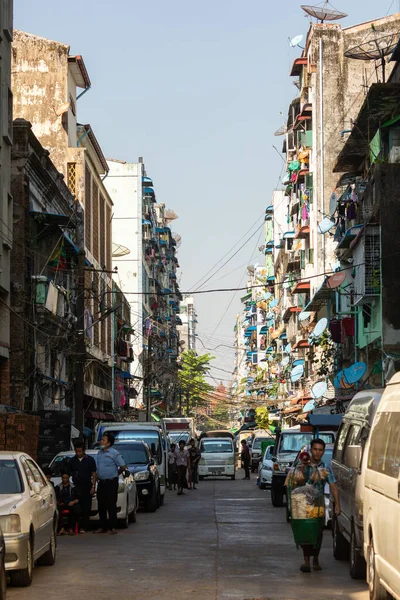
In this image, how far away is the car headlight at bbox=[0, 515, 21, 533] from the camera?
41.0 feet

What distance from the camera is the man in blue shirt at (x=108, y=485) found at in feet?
66.5

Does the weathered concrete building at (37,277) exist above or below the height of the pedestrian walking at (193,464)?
above

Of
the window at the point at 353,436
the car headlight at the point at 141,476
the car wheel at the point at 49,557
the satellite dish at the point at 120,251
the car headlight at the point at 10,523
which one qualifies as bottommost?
the car wheel at the point at 49,557

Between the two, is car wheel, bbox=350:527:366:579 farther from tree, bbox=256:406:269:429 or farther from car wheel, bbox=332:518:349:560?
tree, bbox=256:406:269:429

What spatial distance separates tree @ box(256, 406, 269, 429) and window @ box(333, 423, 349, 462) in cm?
8743

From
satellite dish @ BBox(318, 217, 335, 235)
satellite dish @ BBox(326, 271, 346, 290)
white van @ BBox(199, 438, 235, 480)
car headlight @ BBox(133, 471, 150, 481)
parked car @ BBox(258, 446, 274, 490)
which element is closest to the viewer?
car headlight @ BBox(133, 471, 150, 481)

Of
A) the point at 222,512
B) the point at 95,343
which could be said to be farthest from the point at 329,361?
the point at 222,512

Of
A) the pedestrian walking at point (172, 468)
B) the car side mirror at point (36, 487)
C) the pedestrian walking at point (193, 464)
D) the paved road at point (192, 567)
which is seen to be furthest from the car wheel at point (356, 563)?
the pedestrian walking at point (193, 464)

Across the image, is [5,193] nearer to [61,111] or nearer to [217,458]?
[61,111]

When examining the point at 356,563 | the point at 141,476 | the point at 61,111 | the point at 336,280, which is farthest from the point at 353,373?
the point at 356,563

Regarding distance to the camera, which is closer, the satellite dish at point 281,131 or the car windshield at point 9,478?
the car windshield at point 9,478

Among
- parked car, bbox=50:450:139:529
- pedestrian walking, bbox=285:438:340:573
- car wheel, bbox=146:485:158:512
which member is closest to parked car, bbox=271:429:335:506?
car wheel, bbox=146:485:158:512

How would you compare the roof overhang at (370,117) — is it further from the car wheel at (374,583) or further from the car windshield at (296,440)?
the car wheel at (374,583)

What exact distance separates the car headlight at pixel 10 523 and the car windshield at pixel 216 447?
4033 centimetres
